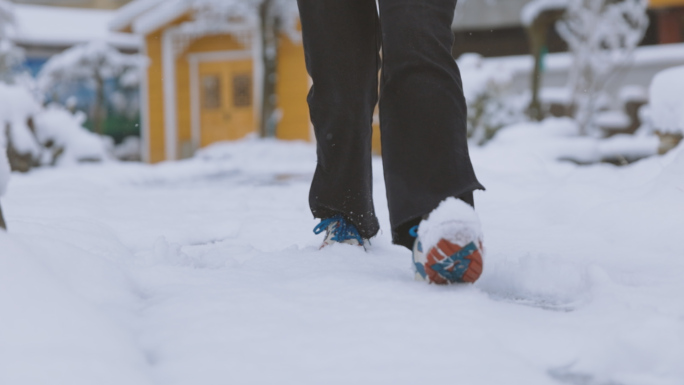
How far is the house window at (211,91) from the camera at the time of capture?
1167 cm

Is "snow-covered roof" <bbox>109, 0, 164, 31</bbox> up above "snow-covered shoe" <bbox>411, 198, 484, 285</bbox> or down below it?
above

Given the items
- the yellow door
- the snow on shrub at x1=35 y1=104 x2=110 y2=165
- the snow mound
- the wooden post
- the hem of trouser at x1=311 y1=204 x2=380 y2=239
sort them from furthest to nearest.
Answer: the yellow door
the wooden post
the snow on shrub at x1=35 y1=104 x2=110 y2=165
the hem of trouser at x1=311 y1=204 x2=380 y2=239
the snow mound

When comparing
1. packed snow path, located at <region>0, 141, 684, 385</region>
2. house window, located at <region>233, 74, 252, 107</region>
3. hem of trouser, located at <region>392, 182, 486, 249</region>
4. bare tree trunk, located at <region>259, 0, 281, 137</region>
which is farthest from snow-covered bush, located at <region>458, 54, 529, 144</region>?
hem of trouser, located at <region>392, 182, 486, 249</region>

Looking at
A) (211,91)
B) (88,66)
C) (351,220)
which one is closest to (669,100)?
(351,220)

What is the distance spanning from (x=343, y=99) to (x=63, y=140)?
6325 mm

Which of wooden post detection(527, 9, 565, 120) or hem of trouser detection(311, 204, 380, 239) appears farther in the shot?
wooden post detection(527, 9, 565, 120)

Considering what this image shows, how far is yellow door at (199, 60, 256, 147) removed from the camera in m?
11.5

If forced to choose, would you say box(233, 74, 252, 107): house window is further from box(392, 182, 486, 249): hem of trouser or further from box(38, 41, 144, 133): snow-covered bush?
box(392, 182, 486, 249): hem of trouser

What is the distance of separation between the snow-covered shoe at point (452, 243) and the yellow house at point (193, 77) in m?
10.2

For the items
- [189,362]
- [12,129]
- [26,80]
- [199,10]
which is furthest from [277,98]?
[189,362]

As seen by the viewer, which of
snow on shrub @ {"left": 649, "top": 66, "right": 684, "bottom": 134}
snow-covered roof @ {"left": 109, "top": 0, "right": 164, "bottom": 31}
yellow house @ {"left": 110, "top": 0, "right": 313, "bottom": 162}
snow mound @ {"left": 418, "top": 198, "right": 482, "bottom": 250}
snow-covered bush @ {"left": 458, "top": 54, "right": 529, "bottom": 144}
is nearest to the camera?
→ snow mound @ {"left": 418, "top": 198, "right": 482, "bottom": 250}

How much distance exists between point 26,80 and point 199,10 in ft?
14.2

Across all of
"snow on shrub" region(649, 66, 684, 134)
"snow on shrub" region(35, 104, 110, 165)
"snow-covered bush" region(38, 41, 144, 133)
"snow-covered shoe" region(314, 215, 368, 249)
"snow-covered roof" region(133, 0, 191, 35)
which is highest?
"snow-covered roof" region(133, 0, 191, 35)

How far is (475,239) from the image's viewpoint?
934 millimetres
